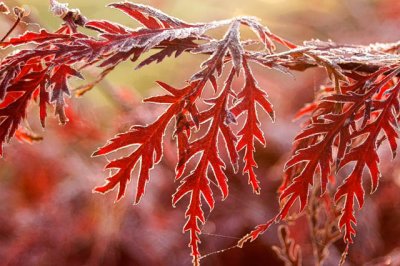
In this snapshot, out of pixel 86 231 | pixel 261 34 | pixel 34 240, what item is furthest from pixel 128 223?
pixel 261 34

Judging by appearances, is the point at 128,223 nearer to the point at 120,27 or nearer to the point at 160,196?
the point at 160,196

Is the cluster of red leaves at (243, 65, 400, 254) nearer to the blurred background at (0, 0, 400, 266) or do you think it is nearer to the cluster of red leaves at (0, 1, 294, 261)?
the cluster of red leaves at (0, 1, 294, 261)

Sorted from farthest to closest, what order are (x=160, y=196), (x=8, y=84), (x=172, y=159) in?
(x=160, y=196)
(x=172, y=159)
(x=8, y=84)

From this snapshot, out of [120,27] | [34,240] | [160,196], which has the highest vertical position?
[160,196]

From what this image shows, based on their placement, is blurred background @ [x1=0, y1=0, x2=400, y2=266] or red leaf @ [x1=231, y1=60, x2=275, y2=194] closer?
red leaf @ [x1=231, y1=60, x2=275, y2=194]

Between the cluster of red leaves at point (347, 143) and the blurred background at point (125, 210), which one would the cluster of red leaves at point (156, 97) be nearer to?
the cluster of red leaves at point (347, 143)

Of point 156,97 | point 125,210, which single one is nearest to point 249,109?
point 156,97

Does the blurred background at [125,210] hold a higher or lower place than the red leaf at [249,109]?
higher

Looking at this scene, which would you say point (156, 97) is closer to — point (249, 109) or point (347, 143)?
point (249, 109)

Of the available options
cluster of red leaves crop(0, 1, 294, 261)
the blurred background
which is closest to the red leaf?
cluster of red leaves crop(0, 1, 294, 261)

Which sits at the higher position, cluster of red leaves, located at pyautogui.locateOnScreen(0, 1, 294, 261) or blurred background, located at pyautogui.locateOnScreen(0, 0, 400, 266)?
blurred background, located at pyautogui.locateOnScreen(0, 0, 400, 266)

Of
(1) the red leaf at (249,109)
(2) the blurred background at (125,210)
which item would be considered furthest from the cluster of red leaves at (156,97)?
(2) the blurred background at (125,210)
